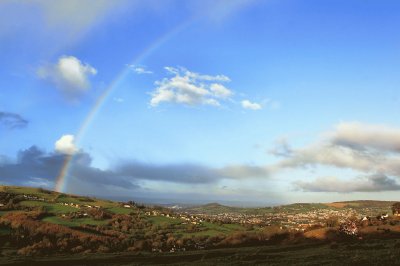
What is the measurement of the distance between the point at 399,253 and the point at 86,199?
61.0m

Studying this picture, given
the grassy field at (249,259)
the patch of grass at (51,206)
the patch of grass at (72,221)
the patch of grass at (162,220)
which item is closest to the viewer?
the grassy field at (249,259)

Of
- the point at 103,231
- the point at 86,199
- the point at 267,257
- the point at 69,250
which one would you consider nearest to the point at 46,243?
the point at 69,250

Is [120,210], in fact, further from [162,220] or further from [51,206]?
[51,206]

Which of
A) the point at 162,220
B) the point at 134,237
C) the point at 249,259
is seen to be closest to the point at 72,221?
the point at 134,237

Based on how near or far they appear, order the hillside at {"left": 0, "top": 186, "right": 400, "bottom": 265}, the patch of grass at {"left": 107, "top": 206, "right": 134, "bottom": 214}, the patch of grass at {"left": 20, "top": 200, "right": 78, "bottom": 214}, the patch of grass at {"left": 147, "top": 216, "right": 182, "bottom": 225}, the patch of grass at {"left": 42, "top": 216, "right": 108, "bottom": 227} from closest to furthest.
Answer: the hillside at {"left": 0, "top": 186, "right": 400, "bottom": 265} → the patch of grass at {"left": 42, "top": 216, "right": 108, "bottom": 227} → the patch of grass at {"left": 20, "top": 200, "right": 78, "bottom": 214} → the patch of grass at {"left": 147, "top": 216, "right": 182, "bottom": 225} → the patch of grass at {"left": 107, "top": 206, "right": 134, "bottom": 214}

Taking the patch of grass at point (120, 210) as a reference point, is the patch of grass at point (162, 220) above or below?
below

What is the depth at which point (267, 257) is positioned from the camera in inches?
1446

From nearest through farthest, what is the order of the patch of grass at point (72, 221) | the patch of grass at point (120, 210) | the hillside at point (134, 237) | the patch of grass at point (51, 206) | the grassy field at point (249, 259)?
the grassy field at point (249, 259)
the hillside at point (134, 237)
the patch of grass at point (72, 221)
the patch of grass at point (51, 206)
the patch of grass at point (120, 210)

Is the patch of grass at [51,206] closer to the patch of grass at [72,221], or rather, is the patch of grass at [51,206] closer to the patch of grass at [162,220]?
the patch of grass at [72,221]

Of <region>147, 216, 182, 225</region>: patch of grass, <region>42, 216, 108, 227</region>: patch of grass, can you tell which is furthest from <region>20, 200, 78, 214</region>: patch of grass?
<region>147, 216, 182, 225</region>: patch of grass

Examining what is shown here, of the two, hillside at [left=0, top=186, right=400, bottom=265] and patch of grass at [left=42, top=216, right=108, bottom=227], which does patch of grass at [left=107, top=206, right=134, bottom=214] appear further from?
patch of grass at [left=42, top=216, right=108, bottom=227]

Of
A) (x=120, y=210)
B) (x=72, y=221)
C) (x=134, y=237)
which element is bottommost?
(x=134, y=237)

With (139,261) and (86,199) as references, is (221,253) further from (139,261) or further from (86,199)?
A: (86,199)

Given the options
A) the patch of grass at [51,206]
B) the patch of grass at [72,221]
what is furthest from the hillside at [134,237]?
the patch of grass at [72,221]
